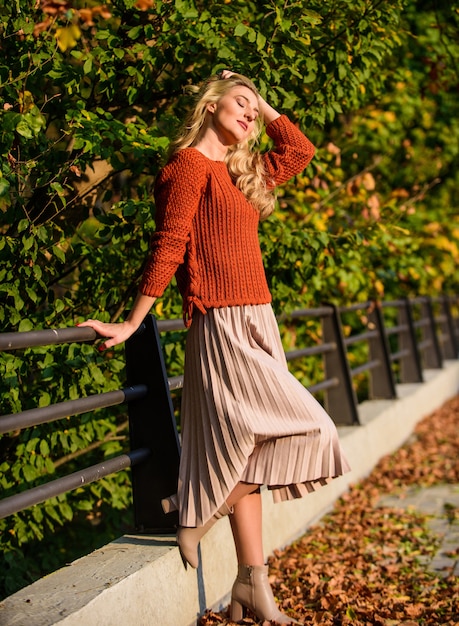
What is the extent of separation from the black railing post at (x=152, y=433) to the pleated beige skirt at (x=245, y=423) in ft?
0.96

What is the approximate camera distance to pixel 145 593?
327 centimetres

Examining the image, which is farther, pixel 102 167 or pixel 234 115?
pixel 102 167

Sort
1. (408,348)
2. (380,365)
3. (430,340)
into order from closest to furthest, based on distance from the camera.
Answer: (380,365)
(408,348)
(430,340)

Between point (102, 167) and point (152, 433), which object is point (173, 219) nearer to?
point (152, 433)

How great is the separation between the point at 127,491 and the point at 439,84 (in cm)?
418

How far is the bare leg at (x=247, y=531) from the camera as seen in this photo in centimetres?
350

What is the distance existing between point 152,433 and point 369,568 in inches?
65.0

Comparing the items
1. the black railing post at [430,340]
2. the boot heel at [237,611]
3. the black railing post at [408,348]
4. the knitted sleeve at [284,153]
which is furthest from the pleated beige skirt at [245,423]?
the black railing post at [430,340]

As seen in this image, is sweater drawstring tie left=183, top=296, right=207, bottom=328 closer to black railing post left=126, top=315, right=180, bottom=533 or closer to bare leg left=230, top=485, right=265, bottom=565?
black railing post left=126, top=315, right=180, bottom=533

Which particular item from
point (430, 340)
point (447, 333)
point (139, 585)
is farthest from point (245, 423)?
point (447, 333)

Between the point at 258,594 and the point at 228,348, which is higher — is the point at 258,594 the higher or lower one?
the lower one

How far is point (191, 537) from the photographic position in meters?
3.47

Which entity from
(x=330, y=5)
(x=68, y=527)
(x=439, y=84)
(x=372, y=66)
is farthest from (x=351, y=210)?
(x=68, y=527)

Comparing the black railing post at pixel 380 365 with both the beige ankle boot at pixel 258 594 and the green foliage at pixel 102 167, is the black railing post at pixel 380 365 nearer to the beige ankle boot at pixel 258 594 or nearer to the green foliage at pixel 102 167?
the green foliage at pixel 102 167
